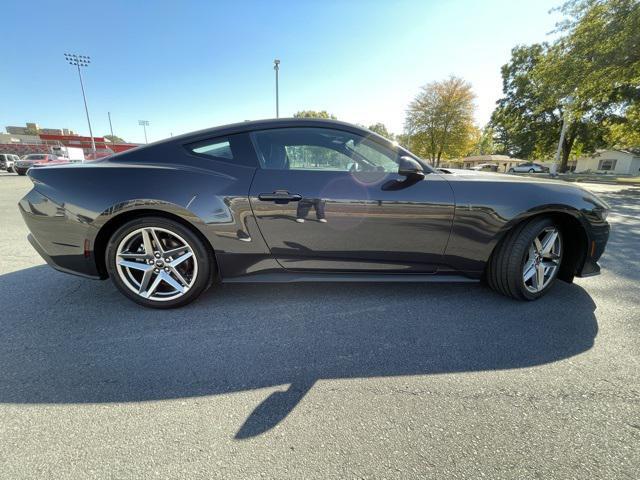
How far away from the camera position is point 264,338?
193 centimetres

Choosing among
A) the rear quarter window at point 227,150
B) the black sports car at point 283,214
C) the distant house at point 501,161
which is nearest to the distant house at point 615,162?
the distant house at point 501,161

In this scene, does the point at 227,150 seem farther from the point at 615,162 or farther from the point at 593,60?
the point at 615,162

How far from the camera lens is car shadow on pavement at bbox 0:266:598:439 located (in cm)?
155

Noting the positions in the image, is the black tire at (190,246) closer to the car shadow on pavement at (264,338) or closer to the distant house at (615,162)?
the car shadow on pavement at (264,338)

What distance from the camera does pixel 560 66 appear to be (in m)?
12.4

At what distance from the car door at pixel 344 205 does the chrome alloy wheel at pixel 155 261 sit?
26.7 inches

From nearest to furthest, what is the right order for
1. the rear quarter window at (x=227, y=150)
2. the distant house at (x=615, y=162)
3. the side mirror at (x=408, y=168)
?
the side mirror at (x=408, y=168)
the rear quarter window at (x=227, y=150)
the distant house at (x=615, y=162)

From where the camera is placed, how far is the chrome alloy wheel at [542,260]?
93.9 inches

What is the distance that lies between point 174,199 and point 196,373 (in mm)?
1184

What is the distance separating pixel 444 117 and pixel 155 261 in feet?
99.7

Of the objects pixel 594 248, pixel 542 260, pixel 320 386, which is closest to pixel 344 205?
pixel 320 386

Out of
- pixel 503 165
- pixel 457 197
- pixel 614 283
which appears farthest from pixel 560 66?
pixel 503 165

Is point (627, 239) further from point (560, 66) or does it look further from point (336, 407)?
point (560, 66)

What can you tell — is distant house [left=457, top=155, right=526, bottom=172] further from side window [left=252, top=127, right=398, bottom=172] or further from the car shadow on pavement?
side window [left=252, top=127, right=398, bottom=172]
